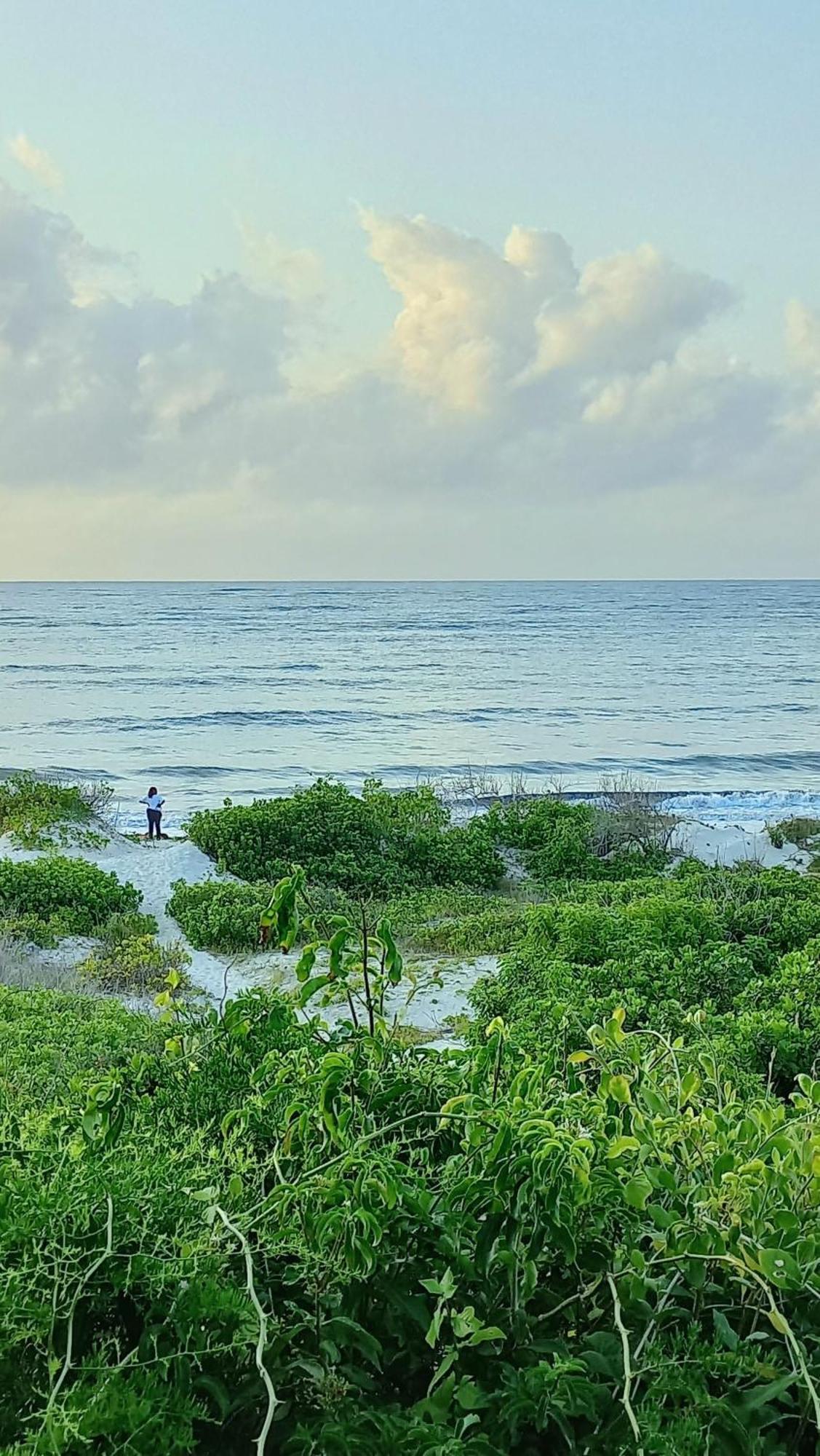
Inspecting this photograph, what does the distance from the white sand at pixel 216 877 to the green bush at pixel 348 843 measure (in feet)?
1.57

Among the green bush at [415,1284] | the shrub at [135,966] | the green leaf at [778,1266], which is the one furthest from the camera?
the shrub at [135,966]

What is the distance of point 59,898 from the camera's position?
10.6 metres

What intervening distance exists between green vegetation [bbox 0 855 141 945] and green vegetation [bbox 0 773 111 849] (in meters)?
1.91

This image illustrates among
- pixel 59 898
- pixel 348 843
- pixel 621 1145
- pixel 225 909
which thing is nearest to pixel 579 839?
pixel 348 843

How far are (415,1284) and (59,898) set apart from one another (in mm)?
9429

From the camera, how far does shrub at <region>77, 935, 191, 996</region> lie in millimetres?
8289

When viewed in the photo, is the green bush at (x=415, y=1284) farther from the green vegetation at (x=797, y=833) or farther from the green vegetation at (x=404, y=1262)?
the green vegetation at (x=797, y=833)

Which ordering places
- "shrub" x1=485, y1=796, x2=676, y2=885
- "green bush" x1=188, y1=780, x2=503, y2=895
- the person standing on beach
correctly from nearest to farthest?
"green bush" x1=188, y1=780, x2=503, y2=895 → "shrub" x1=485, y1=796, x2=676, y2=885 → the person standing on beach

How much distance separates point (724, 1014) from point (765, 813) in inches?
584

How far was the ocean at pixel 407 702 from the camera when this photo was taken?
26938 mm

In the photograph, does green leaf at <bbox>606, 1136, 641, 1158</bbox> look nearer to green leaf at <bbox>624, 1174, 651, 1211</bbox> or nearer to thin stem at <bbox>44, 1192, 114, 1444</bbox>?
green leaf at <bbox>624, 1174, 651, 1211</bbox>

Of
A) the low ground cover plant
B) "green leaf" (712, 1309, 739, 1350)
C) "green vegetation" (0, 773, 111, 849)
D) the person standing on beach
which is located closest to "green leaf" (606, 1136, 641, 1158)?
"green leaf" (712, 1309, 739, 1350)

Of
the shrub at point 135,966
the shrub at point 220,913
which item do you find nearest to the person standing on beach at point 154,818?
the shrub at point 220,913

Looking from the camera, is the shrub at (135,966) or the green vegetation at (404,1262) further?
the shrub at (135,966)
